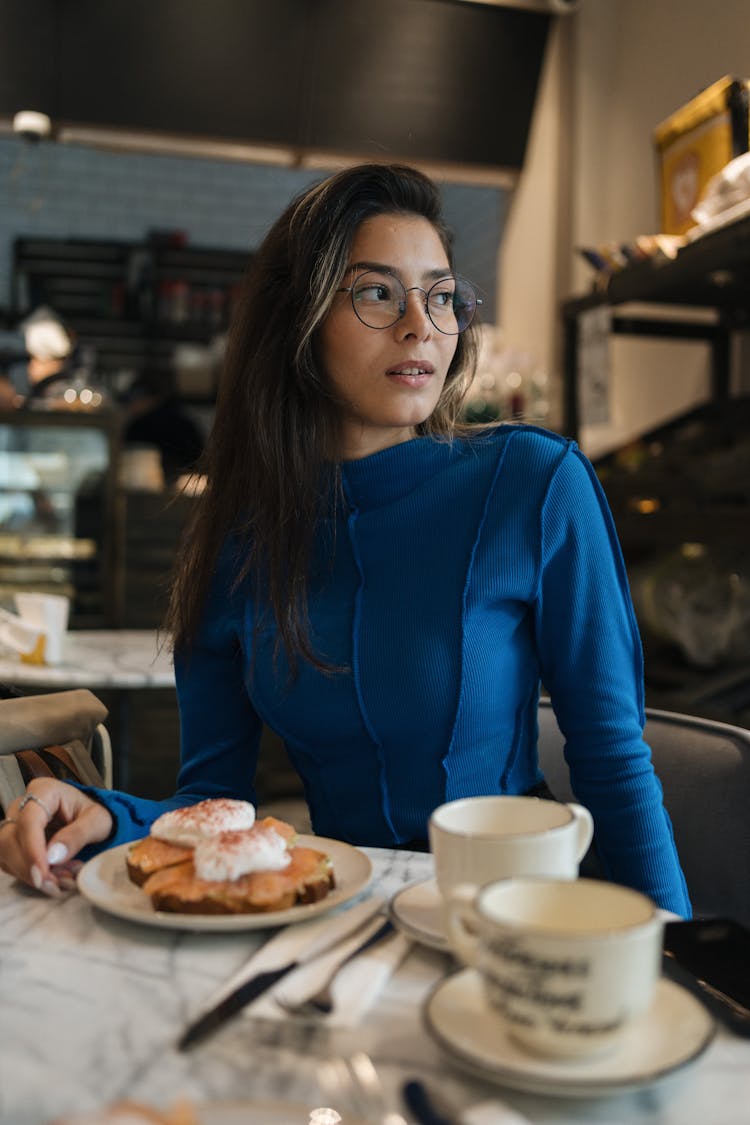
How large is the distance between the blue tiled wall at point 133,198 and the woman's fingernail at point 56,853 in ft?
19.3

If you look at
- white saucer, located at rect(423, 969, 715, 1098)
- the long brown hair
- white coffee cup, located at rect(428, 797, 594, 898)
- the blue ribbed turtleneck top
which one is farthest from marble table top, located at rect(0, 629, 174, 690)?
white saucer, located at rect(423, 969, 715, 1098)

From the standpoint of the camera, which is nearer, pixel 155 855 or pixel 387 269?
pixel 155 855

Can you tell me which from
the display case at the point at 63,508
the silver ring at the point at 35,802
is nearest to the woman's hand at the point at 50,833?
the silver ring at the point at 35,802

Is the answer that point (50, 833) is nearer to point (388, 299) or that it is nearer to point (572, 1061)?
point (572, 1061)

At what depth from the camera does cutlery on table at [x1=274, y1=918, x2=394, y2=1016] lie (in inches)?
25.8

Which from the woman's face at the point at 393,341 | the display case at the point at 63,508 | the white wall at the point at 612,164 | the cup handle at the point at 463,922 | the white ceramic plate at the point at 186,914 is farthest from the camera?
the display case at the point at 63,508

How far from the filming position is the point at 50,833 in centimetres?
99

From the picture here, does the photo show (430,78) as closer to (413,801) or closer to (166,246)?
(166,246)

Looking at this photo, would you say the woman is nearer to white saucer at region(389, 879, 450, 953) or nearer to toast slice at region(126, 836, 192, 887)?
toast slice at region(126, 836, 192, 887)

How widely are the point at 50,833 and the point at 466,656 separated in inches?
18.5

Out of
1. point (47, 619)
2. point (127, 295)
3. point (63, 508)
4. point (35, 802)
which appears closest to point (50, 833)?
point (35, 802)

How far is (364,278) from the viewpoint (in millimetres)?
1271

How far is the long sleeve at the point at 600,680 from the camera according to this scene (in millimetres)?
1129

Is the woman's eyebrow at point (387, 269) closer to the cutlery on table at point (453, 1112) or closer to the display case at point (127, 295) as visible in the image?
the cutlery on table at point (453, 1112)
